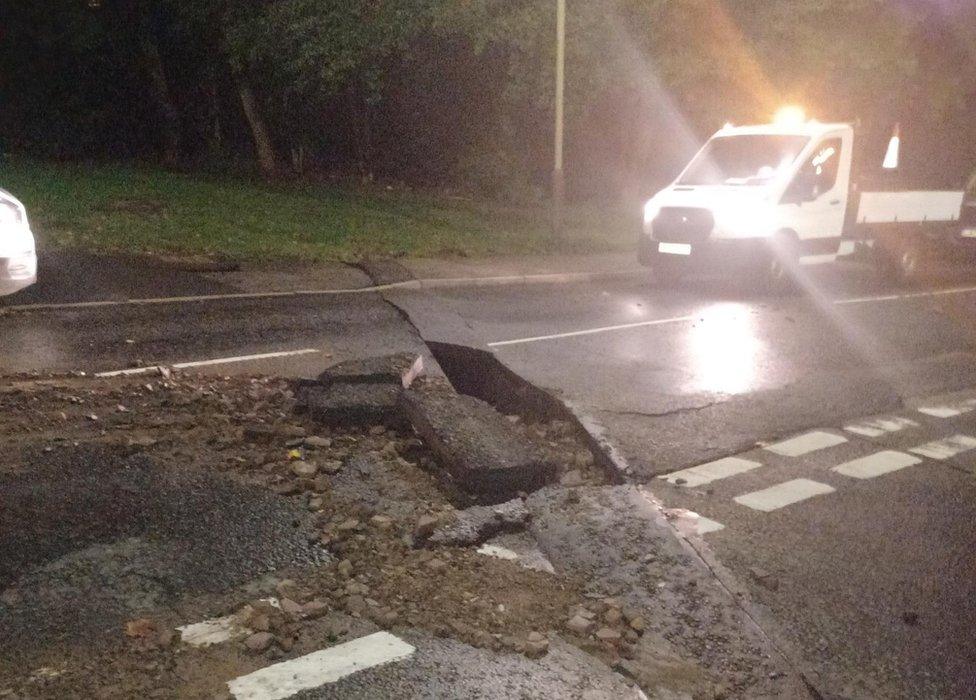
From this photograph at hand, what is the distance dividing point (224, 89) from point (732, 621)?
32449 mm

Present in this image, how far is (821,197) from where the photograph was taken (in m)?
13.7

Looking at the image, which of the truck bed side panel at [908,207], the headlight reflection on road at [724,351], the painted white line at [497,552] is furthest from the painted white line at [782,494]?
the truck bed side panel at [908,207]

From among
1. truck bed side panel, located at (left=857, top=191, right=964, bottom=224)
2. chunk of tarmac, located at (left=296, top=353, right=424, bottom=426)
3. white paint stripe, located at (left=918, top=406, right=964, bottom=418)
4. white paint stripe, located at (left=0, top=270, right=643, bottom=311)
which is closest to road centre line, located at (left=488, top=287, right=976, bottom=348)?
truck bed side panel, located at (left=857, top=191, right=964, bottom=224)

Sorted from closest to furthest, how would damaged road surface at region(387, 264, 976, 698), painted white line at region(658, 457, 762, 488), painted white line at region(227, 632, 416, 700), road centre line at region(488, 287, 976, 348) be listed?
1. painted white line at region(227, 632, 416, 700)
2. damaged road surface at region(387, 264, 976, 698)
3. painted white line at region(658, 457, 762, 488)
4. road centre line at region(488, 287, 976, 348)

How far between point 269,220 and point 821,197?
33.4 feet

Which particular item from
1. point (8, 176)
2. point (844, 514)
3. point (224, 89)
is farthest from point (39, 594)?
point (224, 89)

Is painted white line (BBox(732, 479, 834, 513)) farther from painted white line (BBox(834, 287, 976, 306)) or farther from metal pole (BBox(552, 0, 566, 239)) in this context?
metal pole (BBox(552, 0, 566, 239))

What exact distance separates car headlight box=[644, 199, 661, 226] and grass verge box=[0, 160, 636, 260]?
320 centimetres

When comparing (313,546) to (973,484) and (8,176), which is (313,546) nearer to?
(973,484)

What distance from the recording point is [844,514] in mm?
5578

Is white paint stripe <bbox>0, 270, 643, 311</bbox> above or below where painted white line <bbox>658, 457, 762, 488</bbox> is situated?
above

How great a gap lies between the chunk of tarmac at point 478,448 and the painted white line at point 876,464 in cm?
226

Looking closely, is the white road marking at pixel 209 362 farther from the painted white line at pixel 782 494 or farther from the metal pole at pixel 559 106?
the metal pole at pixel 559 106

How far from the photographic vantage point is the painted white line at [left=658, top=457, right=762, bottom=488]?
19.9 ft
